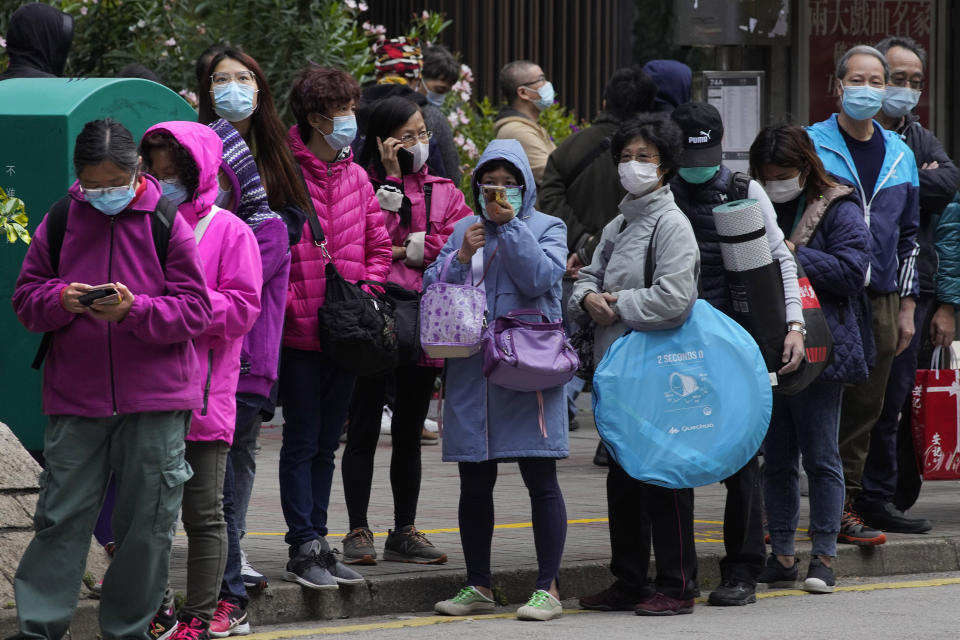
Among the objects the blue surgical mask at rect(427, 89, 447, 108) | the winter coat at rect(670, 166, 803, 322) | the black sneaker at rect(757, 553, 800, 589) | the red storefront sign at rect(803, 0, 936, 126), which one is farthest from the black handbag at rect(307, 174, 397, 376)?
the red storefront sign at rect(803, 0, 936, 126)

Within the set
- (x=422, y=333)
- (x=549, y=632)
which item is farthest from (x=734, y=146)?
(x=549, y=632)

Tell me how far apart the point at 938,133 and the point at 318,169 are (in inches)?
205

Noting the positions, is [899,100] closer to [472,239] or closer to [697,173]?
[697,173]

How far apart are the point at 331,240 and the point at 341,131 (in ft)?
1.36

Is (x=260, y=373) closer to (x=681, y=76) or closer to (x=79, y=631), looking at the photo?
(x=79, y=631)

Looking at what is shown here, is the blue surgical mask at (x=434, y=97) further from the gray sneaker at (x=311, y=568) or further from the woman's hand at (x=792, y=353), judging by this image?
the gray sneaker at (x=311, y=568)

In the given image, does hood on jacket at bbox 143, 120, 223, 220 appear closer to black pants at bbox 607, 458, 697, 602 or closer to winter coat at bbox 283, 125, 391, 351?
winter coat at bbox 283, 125, 391, 351

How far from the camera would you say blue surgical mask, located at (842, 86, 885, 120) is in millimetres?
7512

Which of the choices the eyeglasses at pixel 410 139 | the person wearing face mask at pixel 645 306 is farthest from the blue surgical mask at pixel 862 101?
the eyeglasses at pixel 410 139

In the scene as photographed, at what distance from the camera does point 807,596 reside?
6.75m

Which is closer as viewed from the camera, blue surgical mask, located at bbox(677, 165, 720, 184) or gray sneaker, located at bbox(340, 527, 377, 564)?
blue surgical mask, located at bbox(677, 165, 720, 184)

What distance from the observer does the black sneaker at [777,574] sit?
6914 millimetres

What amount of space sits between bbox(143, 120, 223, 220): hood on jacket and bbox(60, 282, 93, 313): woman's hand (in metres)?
0.58

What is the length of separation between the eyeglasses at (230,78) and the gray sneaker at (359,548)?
6.24 feet
